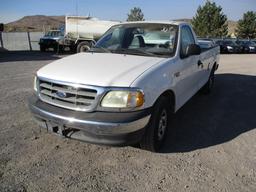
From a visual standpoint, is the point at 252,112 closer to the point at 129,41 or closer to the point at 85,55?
the point at 129,41

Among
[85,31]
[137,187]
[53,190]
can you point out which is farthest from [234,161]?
[85,31]

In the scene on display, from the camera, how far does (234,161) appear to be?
12.5ft

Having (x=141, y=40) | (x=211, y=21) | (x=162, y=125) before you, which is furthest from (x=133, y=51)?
(x=211, y=21)

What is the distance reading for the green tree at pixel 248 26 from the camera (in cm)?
5378

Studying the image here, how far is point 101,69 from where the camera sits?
3.66 m

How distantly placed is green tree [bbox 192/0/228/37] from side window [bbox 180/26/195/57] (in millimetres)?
46417

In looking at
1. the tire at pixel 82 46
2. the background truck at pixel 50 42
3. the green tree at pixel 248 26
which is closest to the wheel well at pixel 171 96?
the tire at pixel 82 46

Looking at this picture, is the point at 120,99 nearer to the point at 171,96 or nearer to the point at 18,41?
the point at 171,96

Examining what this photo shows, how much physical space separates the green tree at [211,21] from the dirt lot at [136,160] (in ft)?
156

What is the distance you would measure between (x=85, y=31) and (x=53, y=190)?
698 inches

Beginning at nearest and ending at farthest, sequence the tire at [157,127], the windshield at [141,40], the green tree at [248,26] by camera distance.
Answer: the tire at [157,127], the windshield at [141,40], the green tree at [248,26]

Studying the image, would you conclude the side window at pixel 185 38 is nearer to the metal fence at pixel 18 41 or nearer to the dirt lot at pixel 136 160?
the dirt lot at pixel 136 160

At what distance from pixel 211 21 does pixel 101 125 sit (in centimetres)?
5103

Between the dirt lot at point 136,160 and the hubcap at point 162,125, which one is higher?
the hubcap at point 162,125
